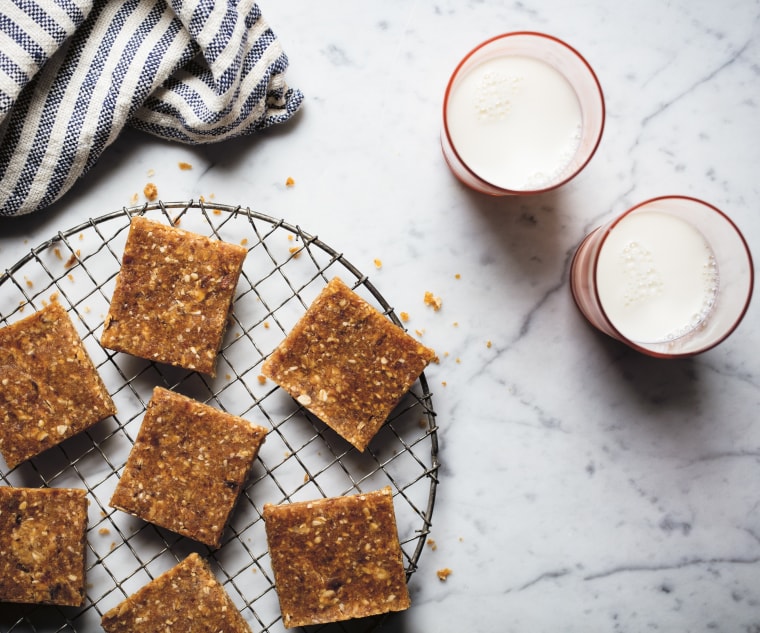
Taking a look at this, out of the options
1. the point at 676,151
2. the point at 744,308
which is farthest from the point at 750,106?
the point at 744,308

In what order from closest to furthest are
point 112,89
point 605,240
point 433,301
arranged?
point 605,240, point 112,89, point 433,301

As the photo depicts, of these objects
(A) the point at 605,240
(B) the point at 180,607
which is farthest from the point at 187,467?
(A) the point at 605,240

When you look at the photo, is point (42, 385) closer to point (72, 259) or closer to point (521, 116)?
point (72, 259)

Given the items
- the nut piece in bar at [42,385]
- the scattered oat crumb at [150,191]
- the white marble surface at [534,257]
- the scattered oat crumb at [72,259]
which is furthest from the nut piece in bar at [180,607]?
the scattered oat crumb at [150,191]

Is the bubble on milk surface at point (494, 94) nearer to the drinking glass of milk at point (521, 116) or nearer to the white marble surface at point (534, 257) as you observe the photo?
the drinking glass of milk at point (521, 116)

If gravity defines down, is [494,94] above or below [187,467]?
above

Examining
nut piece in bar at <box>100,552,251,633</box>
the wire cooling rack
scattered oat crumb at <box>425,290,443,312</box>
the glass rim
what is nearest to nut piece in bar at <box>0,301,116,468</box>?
the wire cooling rack

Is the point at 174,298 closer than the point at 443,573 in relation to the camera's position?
Yes
